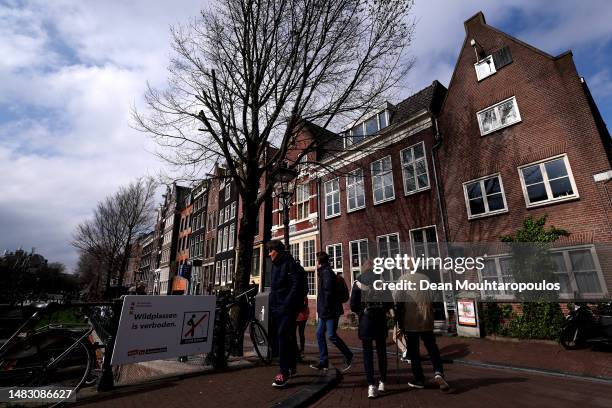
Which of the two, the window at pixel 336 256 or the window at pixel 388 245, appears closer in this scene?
the window at pixel 388 245

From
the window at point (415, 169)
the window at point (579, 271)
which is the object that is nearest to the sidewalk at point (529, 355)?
the window at point (579, 271)

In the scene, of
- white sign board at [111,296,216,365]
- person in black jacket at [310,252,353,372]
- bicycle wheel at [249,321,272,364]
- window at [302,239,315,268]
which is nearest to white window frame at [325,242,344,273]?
window at [302,239,315,268]

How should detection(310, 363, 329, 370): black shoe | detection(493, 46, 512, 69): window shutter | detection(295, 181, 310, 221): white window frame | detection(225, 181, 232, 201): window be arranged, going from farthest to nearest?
detection(225, 181, 232, 201): window → detection(295, 181, 310, 221): white window frame → detection(493, 46, 512, 69): window shutter → detection(310, 363, 329, 370): black shoe

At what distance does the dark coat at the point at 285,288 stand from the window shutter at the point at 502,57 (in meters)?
13.0

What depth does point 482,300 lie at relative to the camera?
34.8ft

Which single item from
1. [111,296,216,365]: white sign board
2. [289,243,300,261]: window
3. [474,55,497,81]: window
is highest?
[474,55,497,81]: window

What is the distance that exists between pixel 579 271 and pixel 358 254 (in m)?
8.86

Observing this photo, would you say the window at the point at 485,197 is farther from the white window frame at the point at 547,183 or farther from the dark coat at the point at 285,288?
the dark coat at the point at 285,288

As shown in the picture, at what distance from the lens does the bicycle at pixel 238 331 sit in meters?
5.95

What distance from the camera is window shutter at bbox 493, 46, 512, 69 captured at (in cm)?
1254

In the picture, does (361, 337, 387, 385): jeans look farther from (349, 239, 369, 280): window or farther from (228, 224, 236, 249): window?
(228, 224, 236, 249): window

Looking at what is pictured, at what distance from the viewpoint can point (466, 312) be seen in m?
10.5

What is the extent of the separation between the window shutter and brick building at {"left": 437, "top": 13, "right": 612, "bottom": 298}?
46 mm

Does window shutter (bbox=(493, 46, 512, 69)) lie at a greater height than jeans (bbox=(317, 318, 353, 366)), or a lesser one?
greater
